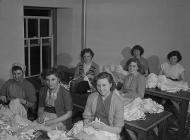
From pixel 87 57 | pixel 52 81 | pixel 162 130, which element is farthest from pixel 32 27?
pixel 162 130

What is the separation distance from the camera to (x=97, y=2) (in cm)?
623

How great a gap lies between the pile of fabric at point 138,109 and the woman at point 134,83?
1.28ft

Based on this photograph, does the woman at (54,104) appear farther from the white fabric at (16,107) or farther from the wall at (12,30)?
the wall at (12,30)

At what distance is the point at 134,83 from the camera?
381 cm

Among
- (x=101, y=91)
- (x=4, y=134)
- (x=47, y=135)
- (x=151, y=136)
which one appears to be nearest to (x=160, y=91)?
(x=151, y=136)

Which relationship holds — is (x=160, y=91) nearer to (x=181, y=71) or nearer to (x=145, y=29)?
(x=181, y=71)

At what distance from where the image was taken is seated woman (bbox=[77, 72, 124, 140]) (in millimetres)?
2600

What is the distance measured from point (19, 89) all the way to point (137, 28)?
334 cm

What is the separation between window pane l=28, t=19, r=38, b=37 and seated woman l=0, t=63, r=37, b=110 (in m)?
2.54

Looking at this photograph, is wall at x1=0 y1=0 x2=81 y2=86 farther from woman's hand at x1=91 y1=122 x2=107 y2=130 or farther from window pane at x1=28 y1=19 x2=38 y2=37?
woman's hand at x1=91 y1=122 x2=107 y2=130

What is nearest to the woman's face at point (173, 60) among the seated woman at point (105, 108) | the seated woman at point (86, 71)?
the seated woman at point (86, 71)

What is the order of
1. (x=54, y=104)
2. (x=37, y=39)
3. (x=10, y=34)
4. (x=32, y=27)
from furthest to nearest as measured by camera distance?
(x=37, y=39), (x=32, y=27), (x=10, y=34), (x=54, y=104)

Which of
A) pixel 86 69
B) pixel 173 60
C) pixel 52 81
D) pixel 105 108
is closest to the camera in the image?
pixel 105 108

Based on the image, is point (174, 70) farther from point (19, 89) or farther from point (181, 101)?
point (19, 89)
